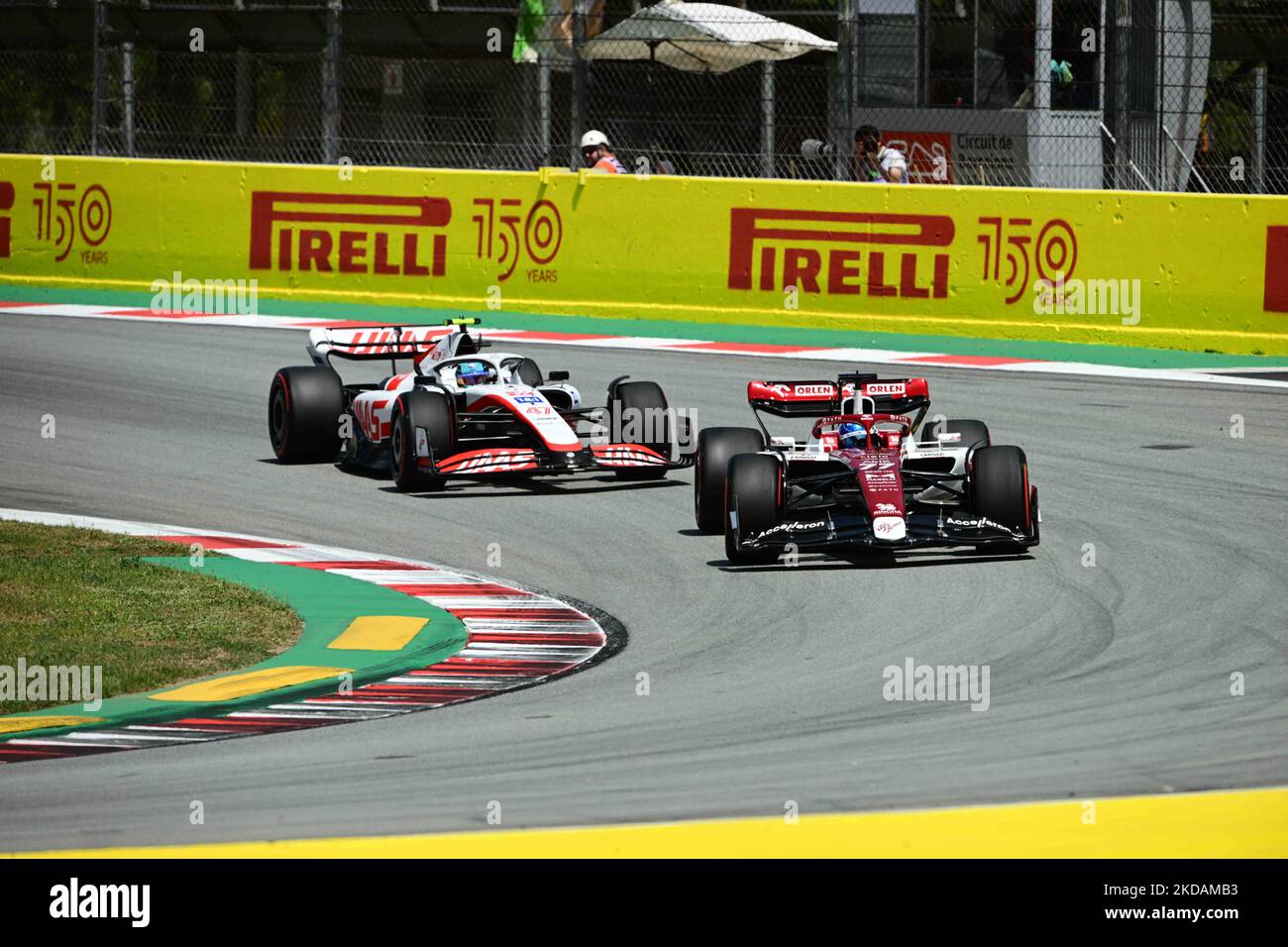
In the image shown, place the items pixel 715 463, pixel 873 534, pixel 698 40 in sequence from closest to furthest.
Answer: pixel 873 534 < pixel 715 463 < pixel 698 40

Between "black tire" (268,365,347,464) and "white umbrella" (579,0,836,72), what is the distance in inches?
376

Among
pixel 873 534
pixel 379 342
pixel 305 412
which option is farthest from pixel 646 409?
pixel 873 534

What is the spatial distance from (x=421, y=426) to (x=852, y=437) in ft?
9.55

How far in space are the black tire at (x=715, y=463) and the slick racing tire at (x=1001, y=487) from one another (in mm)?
1267

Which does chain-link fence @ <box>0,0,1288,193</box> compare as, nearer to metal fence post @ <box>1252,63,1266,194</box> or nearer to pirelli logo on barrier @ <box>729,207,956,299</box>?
metal fence post @ <box>1252,63,1266,194</box>

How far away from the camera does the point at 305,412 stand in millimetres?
13977

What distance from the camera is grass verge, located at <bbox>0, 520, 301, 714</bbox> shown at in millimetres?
8891

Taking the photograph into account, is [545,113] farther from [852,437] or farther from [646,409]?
[852,437]

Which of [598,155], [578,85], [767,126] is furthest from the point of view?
[578,85]

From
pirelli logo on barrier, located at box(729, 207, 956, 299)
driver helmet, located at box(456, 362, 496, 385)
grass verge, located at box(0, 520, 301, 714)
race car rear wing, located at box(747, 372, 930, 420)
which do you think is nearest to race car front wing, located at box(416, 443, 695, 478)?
driver helmet, located at box(456, 362, 496, 385)

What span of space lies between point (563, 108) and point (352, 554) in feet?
35.6

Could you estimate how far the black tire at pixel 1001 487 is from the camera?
10969 millimetres

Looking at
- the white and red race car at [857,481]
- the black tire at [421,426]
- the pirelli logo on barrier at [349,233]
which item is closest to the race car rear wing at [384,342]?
the black tire at [421,426]

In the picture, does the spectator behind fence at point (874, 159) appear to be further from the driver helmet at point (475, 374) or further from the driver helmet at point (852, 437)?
the driver helmet at point (852, 437)
